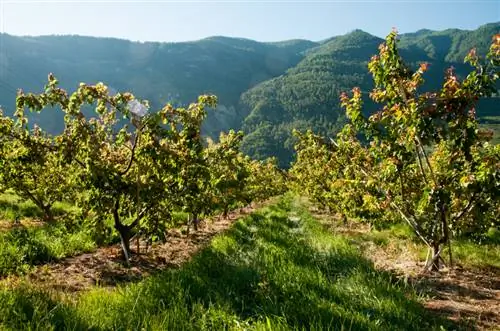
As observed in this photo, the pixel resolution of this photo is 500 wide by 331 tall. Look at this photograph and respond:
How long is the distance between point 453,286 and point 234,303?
476 cm

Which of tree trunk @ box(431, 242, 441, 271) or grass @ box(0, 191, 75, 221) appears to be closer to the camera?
tree trunk @ box(431, 242, 441, 271)

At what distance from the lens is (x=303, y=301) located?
213 inches

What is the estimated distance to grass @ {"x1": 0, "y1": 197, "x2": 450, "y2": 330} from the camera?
4461 millimetres

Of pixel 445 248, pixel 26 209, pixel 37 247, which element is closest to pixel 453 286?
pixel 445 248

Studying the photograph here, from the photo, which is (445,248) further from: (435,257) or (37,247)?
(37,247)

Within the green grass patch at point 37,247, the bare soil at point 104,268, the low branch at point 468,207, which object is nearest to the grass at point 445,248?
the low branch at point 468,207

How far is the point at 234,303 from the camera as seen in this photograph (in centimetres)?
562

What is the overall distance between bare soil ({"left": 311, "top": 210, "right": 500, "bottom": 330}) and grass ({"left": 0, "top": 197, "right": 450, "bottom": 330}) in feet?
1.61

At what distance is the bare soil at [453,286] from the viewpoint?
241 inches

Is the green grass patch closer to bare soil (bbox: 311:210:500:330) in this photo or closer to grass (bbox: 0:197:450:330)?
grass (bbox: 0:197:450:330)

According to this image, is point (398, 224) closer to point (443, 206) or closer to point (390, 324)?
point (443, 206)

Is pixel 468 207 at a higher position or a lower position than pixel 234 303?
higher

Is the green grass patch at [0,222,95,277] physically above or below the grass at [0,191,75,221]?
above

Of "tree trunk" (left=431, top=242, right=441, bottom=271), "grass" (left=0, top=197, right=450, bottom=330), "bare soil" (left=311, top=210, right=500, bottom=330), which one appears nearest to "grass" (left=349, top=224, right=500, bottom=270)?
"bare soil" (left=311, top=210, right=500, bottom=330)
